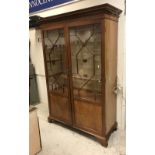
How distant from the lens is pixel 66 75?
2.56 meters

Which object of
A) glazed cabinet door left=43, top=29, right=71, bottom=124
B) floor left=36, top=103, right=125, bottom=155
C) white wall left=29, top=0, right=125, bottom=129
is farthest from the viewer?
glazed cabinet door left=43, top=29, right=71, bottom=124

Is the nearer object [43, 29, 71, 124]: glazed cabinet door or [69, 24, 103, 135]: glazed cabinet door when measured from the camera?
[69, 24, 103, 135]: glazed cabinet door

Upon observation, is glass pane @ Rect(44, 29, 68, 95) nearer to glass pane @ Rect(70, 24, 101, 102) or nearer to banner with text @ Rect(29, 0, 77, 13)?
glass pane @ Rect(70, 24, 101, 102)

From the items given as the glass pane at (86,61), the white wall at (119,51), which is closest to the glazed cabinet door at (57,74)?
the glass pane at (86,61)

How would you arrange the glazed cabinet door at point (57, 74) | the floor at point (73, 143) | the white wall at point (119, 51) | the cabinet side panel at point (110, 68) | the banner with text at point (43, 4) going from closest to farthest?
the cabinet side panel at point (110, 68)
the floor at point (73, 143)
the white wall at point (119, 51)
the glazed cabinet door at point (57, 74)
the banner with text at point (43, 4)

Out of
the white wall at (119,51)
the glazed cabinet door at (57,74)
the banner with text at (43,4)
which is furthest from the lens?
the banner with text at (43,4)

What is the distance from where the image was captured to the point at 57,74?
2.86 m

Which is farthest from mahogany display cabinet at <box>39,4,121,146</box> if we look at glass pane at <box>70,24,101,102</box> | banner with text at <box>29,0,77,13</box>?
banner with text at <box>29,0,77,13</box>

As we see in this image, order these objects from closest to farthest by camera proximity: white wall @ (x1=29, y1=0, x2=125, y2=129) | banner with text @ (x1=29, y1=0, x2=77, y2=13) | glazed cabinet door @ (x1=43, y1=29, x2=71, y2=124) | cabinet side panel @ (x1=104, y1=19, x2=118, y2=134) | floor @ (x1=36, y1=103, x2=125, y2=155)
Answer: cabinet side panel @ (x1=104, y1=19, x2=118, y2=134) → floor @ (x1=36, y1=103, x2=125, y2=155) → white wall @ (x1=29, y1=0, x2=125, y2=129) → glazed cabinet door @ (x1=43, y1=29, x2=71, y2=124) → banner with text @ (x1=29, y1=0, x2=77, y2=13)

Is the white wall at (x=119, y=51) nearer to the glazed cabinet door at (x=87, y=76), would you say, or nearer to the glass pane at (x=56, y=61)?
the glazed cabinet door at (x=87, y=76)

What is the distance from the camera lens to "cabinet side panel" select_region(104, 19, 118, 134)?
2.05m

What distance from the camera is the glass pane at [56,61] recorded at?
8.55 ft
